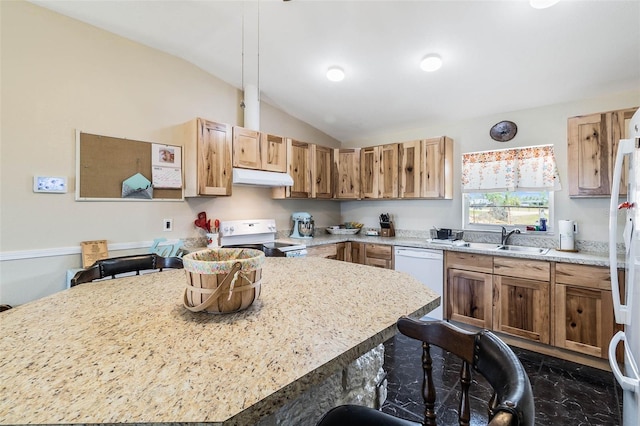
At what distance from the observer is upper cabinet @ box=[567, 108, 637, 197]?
2.36 m

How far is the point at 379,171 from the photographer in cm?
385

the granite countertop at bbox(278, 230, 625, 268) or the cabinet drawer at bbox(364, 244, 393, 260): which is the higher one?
the granite countertop at bbox(278, 230, 625, 268)

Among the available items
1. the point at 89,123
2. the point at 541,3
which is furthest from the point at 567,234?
the point at 89,123

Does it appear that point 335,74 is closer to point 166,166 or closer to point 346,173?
point 346,173

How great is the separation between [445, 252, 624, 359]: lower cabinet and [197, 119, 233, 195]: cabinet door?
98.0 inches

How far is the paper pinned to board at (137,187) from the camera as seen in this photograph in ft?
8.74

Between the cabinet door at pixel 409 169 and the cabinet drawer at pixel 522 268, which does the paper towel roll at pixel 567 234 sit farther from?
the cabinet door at pixel 409 169

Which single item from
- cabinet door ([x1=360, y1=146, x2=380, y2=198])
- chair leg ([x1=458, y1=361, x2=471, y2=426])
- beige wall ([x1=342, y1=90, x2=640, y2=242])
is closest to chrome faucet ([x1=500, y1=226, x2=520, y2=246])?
beige wall ([x1=342, y1=90, x2=640, y2=242])

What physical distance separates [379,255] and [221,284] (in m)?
2.93

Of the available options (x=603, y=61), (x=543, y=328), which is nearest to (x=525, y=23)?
(x=603, y=61)

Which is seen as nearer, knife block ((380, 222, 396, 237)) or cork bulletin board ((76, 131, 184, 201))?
cork bulletin board ((76, 131, 184, 201))

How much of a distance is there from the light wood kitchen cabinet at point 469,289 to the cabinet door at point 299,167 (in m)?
1.88

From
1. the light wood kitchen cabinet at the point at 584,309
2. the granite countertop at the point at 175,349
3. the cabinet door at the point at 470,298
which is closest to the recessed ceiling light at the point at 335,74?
the cabinet door at the point at 470,298

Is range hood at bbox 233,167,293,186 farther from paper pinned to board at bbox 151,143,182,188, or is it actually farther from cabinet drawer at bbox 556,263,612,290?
cabinet drawer at bbox 556,263,612,290
